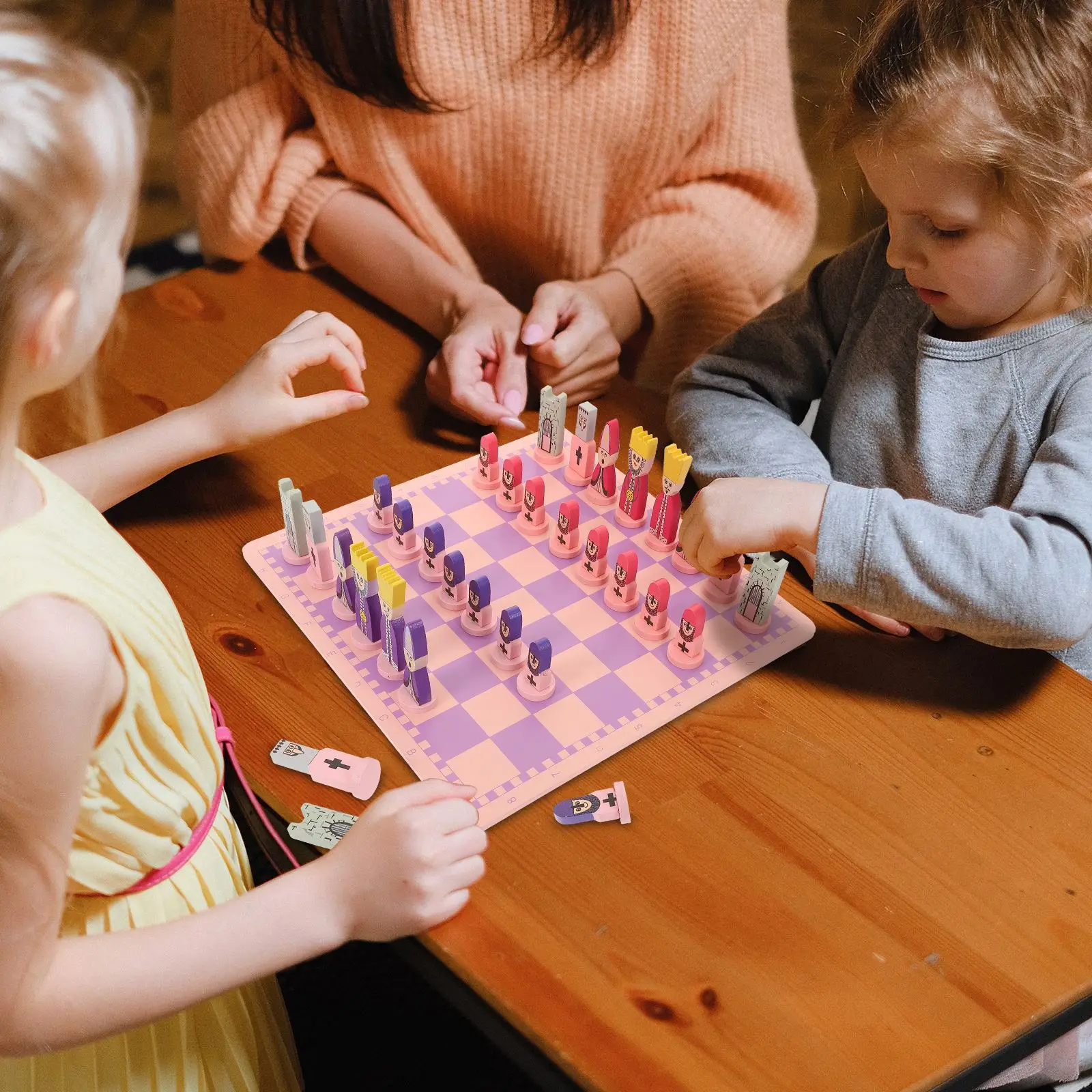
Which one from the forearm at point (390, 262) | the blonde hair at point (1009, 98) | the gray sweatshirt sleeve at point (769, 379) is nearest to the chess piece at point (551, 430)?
the gray sweatshirt sleeve at point (769, 379)

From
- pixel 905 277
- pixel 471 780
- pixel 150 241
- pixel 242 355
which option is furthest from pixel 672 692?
pixel 150 241

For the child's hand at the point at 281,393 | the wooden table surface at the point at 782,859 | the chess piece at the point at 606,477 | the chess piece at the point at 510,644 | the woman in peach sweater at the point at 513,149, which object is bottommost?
the wooden table surface at the point at 782,859

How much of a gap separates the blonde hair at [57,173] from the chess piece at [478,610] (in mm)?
339

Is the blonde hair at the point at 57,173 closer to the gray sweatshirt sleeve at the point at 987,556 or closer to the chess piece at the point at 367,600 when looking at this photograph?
the chess piece at the point at 367,600

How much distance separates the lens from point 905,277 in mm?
909

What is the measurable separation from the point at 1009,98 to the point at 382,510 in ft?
1.93

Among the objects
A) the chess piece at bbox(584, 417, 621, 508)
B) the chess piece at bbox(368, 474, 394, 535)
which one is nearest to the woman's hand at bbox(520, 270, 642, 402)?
the chess piece at bbox(584, 417, 621, 508)

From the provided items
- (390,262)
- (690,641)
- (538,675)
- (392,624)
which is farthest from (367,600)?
(390,262)

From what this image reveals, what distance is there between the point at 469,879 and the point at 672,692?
0.73 ft

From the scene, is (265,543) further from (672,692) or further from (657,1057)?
(657,1057)

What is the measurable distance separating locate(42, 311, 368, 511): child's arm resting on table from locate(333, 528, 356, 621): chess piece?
0.16 metres

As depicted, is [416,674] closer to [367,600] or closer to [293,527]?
[367,600]

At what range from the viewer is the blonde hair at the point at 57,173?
445mm

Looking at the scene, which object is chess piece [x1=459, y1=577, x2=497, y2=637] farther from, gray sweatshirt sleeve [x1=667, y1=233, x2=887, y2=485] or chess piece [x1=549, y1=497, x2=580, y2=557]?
gray sweatshirt sleeve [x1=667, y1=233, x2=887, y2=485]
